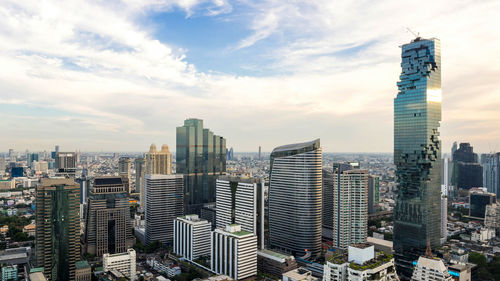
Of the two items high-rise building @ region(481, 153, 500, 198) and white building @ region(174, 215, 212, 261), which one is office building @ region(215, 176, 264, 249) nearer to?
white building @ region(174, 215, 212, 261)

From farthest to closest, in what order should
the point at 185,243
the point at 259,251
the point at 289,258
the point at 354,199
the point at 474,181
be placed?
the point at 474,181, the point at 185,243, the point at 354,199, the point at 259,251, the point at 289,258

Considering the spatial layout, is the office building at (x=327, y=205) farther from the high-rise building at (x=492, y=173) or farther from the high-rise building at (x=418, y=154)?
the high-rise building at (x=492, y=173)

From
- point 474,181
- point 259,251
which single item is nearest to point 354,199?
point 259,251

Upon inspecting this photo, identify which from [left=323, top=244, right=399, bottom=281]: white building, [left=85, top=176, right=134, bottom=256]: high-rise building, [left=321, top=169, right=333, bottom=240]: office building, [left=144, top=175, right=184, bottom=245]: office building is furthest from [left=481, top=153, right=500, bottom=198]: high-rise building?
[left=85, top=176, right=134, bottom=256]: high-rise building

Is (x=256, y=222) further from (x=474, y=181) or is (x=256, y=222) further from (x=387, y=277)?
(x=474, y=181)

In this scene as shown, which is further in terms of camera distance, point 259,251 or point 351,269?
point 259,251

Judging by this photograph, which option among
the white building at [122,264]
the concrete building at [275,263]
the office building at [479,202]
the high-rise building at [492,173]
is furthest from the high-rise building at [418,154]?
the high-rise building at [492,173]

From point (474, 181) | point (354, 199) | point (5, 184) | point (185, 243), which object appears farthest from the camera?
point (5, 184)

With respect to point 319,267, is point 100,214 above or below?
above
